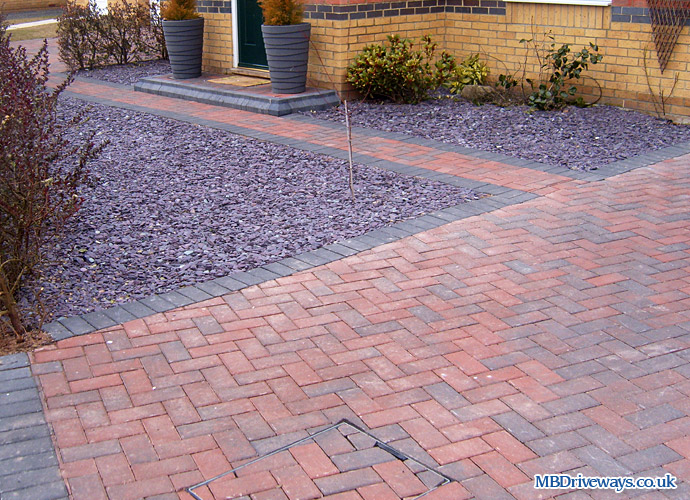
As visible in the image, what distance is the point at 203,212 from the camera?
6164mm

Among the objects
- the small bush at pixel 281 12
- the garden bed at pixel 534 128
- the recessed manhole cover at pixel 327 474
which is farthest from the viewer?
the small bush at pixel 281 12

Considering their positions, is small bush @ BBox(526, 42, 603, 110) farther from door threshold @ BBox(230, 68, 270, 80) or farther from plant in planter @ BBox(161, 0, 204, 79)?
plant in planter @ BBox(161, 0, 204, 79)

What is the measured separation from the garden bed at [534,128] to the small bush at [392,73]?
222 mm

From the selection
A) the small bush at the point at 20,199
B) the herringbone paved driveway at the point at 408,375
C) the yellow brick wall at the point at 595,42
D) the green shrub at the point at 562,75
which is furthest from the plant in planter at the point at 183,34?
the herringbone paved driveway at the point at 408,375

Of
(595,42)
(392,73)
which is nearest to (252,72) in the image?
(392,73)

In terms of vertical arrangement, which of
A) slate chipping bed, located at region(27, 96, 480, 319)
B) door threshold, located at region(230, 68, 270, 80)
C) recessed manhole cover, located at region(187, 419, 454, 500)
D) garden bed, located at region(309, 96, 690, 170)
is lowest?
recessed manhole cover, located at region(187, 419, 454, 500)

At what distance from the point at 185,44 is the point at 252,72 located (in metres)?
1.08

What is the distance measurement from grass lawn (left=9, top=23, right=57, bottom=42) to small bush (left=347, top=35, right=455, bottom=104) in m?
12.6

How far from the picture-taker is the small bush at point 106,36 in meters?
13.5

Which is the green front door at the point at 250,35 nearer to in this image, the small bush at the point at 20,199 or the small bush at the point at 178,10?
the small bush at the point at 178,10

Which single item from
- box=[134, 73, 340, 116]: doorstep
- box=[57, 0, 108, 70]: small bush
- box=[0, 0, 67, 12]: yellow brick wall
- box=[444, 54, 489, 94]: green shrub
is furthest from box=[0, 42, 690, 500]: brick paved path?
box=[0, 0, 67, 12]: yellow brick wall

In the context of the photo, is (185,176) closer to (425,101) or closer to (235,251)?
(235,251)

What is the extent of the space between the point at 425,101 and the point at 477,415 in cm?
738

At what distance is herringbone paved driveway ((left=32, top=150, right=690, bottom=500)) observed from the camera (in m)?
3.16
